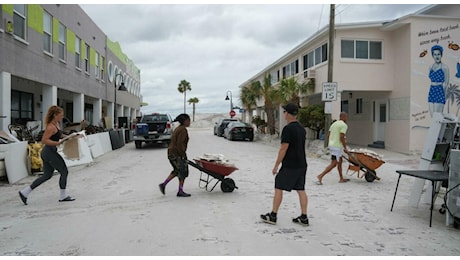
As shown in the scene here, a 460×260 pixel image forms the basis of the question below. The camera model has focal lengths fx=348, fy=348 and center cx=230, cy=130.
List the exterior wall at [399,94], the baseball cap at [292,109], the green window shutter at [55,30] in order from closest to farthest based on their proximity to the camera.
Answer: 1. the baseball cap at [292,109]
2. the exterior wall at [399,94]
3. the green window shutter at [55,30]

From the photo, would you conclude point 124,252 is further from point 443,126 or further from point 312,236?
point 443,126

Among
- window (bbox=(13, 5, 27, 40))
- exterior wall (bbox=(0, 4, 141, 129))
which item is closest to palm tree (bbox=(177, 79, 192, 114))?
exterior wall (bbox=(0, 4, 141, 129))

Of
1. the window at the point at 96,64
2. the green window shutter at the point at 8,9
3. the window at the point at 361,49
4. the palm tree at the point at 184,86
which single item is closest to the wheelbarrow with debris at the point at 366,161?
the window at the point at 361,49

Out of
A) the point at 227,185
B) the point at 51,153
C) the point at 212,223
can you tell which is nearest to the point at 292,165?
the point at 212,223

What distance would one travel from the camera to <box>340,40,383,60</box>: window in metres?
17.2

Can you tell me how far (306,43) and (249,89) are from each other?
11233 millimetres

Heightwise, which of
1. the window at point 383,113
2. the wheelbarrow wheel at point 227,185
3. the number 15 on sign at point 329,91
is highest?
the number 15 on sign at point 329,91

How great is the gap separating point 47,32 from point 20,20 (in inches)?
95.8

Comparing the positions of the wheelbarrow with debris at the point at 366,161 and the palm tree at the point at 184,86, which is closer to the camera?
the wheelbarrow with debris at the point at 366,161

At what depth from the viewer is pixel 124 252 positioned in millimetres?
4055

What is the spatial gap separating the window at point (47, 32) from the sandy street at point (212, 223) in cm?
872

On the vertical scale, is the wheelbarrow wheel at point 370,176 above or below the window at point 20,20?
below

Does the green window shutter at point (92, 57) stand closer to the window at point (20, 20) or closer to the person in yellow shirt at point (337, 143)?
the window at point (20, 20)

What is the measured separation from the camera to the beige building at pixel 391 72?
15203 millimetres
